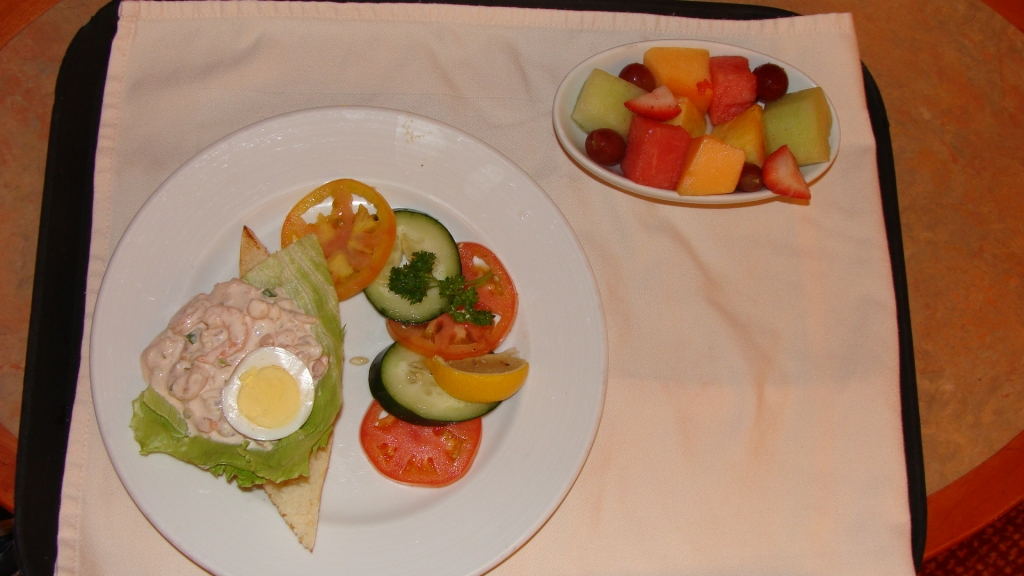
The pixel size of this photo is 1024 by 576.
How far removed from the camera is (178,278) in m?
2.30

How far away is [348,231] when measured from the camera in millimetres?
2414

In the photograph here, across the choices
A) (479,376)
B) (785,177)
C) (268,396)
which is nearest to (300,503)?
(268,396)

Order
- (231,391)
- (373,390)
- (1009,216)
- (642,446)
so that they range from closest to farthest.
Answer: (231,391), (373,390), (642,446), (1009,216)

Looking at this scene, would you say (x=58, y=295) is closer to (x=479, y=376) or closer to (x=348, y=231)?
(x=348, y=231)

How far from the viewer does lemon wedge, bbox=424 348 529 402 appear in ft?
7.07

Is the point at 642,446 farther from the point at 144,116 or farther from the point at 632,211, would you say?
the point at 144,116

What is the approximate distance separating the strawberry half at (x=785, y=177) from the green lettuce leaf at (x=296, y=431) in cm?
148

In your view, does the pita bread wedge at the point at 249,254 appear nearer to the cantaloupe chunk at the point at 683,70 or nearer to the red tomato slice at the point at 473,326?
the red tomato slice at the point at 473,326

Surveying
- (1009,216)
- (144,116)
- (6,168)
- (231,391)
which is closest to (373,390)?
(231,391)

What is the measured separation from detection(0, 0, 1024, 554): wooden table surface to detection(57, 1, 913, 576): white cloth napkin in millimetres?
218

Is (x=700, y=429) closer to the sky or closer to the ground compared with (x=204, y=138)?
closer to the ground

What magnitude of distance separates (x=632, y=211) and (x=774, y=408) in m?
0.86

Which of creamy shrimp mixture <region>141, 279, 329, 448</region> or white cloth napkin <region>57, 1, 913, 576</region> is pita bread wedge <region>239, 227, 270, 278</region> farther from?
white cloth napkin <region>57, 1, 913, 576</region>

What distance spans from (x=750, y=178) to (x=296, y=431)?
1666mm
